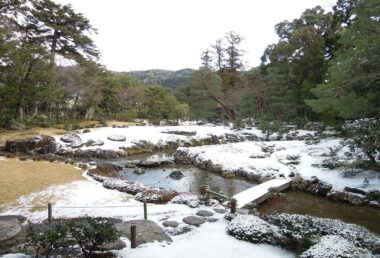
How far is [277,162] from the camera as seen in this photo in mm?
16734

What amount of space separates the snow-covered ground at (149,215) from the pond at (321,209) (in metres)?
3.30

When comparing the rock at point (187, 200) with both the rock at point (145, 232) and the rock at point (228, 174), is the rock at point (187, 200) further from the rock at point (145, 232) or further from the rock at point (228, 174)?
the rock at point (228, 174)

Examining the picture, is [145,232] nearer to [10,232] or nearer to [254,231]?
[254,231]

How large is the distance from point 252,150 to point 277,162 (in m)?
3.00

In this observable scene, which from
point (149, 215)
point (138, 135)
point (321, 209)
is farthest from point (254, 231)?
point (138, 135)

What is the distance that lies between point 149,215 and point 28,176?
7.28 m

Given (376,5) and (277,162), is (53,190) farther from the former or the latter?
(376,5)

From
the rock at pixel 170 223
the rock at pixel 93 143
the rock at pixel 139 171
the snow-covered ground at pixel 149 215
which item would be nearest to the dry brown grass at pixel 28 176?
the snow-covered ground at pixel 149 215

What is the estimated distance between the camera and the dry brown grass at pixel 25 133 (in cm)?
2075

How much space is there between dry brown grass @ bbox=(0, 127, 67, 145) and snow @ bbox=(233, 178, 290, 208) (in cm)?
1612

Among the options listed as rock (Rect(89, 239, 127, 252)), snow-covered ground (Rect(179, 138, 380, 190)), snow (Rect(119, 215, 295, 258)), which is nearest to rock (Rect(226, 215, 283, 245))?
snow (Rect(119, 215, 295, 258))

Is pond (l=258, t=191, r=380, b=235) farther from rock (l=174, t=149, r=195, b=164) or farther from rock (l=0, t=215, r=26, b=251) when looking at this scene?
rock (l=174, t=149, r=195, b=164)

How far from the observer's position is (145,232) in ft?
25.1

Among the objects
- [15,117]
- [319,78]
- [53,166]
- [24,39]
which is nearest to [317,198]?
[53,166]
